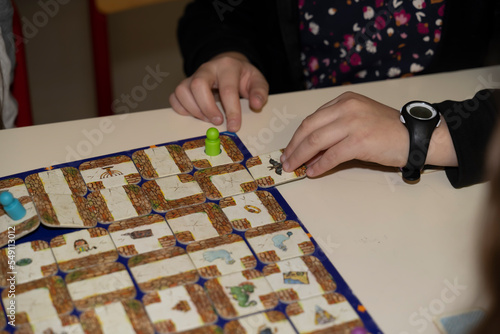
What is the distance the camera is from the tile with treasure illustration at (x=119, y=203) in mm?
774

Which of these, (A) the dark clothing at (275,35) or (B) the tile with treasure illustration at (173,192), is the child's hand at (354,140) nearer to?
(B) the tile with treasure illustration at (173,192)

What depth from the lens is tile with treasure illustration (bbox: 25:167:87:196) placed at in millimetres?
803

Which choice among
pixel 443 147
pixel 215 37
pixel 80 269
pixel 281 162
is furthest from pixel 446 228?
pixel 215 37

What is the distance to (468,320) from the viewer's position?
679mm

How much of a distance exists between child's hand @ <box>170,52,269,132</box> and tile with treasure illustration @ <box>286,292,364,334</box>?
372mm

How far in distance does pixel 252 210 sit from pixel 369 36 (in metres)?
0.57

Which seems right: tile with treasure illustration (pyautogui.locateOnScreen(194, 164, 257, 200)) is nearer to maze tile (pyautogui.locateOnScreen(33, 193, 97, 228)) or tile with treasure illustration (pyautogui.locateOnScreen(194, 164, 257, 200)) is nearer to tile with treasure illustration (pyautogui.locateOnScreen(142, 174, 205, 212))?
tile with treasure illustration (pyautogui.locateOnScreen(142, 174, 205, 212))

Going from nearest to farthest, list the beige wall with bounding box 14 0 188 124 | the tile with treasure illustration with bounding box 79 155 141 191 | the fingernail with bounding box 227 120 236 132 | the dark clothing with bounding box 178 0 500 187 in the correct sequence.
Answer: the tile with treasure illustration with bounding box 79 155 141 191, the fingernail with bounding box 227 120 236 132, the dark clothing with bounding box 178 0 500 187, the beige wall with bounding box 14 0 188 124

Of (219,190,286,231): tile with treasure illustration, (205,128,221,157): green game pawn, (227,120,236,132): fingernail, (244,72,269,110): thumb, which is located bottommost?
(219,190,286,231): tile with treasure illustration

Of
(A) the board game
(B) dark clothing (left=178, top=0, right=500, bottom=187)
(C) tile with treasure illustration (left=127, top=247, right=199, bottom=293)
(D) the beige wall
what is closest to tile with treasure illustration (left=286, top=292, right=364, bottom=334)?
(A) the board game

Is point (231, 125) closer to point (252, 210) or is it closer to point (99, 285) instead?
point (252, 210)

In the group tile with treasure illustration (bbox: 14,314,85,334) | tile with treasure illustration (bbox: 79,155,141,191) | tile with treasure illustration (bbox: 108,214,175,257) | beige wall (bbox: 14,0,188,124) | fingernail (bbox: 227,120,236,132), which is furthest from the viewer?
beige wall (bbox: 14,0,188,124)

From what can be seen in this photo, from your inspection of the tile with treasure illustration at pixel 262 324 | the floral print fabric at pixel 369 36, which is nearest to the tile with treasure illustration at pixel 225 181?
the tile with treasure illustration at pixel 262 324

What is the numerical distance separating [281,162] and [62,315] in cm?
40
